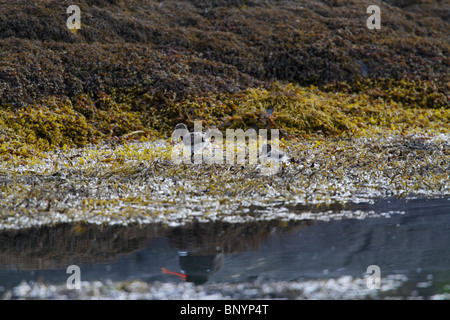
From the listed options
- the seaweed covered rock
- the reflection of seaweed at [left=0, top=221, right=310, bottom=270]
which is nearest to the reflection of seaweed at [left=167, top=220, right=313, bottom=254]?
the reflection of seaweed at [left=0, top=221, right=310, bottom=270]

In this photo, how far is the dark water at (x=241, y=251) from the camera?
3.64 m

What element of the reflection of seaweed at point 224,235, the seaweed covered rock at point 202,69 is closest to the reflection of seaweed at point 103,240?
the reflection of seaweed at point 224,235

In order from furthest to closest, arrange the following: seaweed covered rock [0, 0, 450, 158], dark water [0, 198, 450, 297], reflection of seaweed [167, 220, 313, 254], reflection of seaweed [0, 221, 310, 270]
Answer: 1. seaweed covered rock [0, 0, 450, 158]
2. reflection of seaweed [167, 220, 313, 254]
3. reflection of seaweed [0, 221, 310, 270]
4. dark water [0, 198, 450, 297]

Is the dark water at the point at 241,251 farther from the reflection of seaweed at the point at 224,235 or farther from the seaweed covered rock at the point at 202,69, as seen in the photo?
the seaweed covered rock at the point at 202,69

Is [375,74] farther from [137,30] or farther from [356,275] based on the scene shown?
[356,275]

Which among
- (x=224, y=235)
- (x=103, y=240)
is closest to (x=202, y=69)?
(x=224, y=235)

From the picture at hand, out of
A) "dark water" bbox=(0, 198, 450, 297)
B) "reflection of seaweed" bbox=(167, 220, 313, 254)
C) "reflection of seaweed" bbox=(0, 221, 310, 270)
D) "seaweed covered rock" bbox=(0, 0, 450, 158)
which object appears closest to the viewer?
"dark water" bbox=(0, 198, 450, 297)

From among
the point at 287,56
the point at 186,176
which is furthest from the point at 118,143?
the point at 287,56

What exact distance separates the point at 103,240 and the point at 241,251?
1.37 meters

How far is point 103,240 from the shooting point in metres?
4.28

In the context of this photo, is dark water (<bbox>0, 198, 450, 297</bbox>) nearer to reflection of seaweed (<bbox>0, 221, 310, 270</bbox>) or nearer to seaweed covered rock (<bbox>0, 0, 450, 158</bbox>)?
reflection of seaweed (<bbox>0, 221, 310, 270</bbox>)

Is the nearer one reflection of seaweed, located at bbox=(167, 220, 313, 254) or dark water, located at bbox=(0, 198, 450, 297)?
dark water, located at bbox=(0, 198, 450, 297)

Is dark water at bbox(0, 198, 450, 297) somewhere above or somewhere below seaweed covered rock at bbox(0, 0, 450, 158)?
below

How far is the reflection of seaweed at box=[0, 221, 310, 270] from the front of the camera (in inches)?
155
